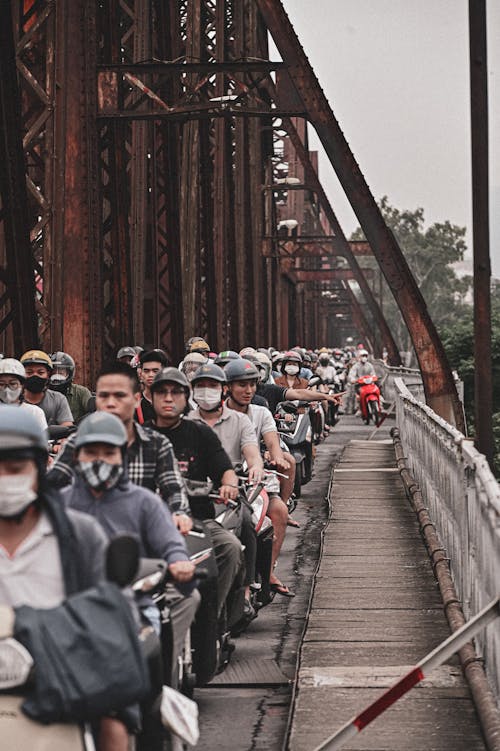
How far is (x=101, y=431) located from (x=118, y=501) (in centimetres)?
38

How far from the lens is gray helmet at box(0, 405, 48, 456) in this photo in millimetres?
3975

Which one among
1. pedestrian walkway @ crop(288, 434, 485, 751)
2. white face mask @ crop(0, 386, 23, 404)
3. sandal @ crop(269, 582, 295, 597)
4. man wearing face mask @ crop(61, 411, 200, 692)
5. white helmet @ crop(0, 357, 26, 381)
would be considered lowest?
pedestrian walkway @ crop(288, 434, 485, 751)

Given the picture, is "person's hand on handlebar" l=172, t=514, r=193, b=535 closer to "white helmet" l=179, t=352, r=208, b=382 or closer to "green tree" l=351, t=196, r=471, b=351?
"white helmet" l=179, t=352, r=208, b=382

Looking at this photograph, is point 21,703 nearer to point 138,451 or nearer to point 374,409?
point 138,451

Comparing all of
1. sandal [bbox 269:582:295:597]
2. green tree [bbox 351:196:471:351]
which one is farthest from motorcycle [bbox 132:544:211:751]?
green tree [bbox 351:196:471:351]

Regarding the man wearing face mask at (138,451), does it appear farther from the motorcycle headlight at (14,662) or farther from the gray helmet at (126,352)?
the gray helmet at (126,352)

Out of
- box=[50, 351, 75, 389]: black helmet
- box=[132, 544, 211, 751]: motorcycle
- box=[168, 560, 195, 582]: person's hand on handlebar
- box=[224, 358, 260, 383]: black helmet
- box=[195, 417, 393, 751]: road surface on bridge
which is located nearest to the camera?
box=[132, 544, 211, 751]: motorcycle

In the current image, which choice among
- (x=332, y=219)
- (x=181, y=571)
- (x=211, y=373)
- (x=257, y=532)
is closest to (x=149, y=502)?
(x=181, y=571)

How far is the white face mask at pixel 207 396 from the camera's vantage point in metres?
8.49

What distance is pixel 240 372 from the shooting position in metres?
9.81

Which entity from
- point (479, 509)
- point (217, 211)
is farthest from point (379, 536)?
point (217, 211)

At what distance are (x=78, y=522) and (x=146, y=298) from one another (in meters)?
15.7

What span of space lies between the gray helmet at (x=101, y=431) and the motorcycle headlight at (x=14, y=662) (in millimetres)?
1170

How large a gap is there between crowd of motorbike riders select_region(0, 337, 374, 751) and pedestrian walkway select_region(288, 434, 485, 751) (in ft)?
1.58
